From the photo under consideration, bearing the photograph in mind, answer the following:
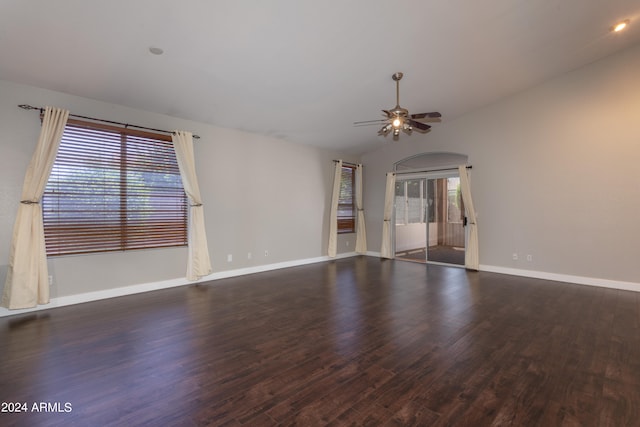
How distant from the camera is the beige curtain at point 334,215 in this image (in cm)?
784

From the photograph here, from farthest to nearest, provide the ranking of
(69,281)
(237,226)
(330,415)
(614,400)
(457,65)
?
(237,226) → (457,65) → (69,281) → (614,400) → (330,415)

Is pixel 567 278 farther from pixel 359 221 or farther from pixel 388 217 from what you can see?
pixel 359 221

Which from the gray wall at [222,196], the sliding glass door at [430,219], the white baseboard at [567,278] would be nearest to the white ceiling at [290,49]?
the gray wall at [222,196]

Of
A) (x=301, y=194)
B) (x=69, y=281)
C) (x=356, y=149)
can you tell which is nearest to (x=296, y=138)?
(x=301, y=194)

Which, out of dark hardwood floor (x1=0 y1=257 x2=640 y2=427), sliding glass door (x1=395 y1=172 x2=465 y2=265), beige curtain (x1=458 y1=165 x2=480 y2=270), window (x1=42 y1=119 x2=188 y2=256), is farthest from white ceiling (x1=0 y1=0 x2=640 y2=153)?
dark hardwood floor (x1=0 y1=257 x2=640 y2=427)

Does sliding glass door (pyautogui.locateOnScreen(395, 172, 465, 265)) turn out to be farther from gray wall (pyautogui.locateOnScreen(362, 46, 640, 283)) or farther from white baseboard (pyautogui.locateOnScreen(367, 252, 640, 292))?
white baseboard (pyautogui.locateOnScreen(367, 252, 640, 292))

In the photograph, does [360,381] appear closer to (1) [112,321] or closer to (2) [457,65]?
(1) [112,321]

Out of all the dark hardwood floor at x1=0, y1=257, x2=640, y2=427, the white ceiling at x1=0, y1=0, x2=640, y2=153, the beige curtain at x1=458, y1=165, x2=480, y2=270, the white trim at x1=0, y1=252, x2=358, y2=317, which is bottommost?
the dark hardwood floor at x1=0, y1=257, x2=640, y2=427

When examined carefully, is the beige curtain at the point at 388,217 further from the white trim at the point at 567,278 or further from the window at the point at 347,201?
the white trim at the point at 567,278

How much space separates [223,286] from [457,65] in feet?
17.5

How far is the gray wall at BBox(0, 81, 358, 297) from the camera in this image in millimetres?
3855

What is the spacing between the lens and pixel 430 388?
2268 mm

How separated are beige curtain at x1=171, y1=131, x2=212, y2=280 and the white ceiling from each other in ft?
1.82

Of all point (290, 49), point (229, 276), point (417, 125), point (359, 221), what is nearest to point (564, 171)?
point (417, 125)
